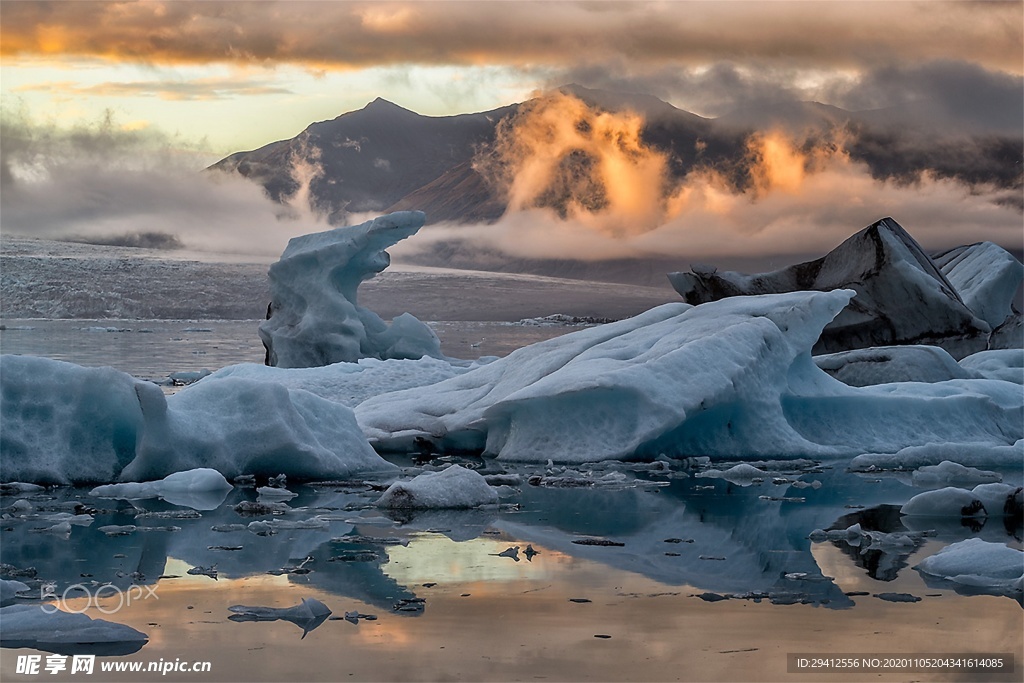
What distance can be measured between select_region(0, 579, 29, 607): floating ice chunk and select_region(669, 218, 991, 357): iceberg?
602 inches

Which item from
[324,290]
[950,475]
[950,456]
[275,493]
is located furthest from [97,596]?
[324,290]

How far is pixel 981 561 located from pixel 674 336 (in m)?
5.75

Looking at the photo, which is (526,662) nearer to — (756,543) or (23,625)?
(23,625)

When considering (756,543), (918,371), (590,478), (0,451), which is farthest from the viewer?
(918,371)

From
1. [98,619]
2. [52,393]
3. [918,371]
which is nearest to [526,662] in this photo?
[98,619]

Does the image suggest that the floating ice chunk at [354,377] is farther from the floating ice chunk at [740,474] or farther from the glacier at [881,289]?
the glacier at [881,289]

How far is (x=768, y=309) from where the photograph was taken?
11.2m

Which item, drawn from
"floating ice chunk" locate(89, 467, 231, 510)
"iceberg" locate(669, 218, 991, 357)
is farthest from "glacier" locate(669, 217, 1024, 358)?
"floating ice chunk" locate(89, 467, 231, 510)

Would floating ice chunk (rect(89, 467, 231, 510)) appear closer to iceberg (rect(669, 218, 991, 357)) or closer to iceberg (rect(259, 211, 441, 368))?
iceberg (rect(669, 218, 991, 357))

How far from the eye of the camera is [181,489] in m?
7.68

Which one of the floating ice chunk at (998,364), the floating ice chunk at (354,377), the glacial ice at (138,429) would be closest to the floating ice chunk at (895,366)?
the floating ice chunk at (998,364)

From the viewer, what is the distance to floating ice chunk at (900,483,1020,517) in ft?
23.0

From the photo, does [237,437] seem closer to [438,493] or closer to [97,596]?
[438,493]

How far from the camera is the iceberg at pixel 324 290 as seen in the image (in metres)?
21.9
